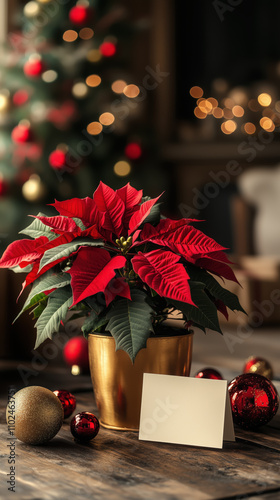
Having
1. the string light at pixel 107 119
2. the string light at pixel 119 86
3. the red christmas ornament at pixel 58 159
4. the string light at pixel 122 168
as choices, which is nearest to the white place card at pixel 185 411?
the red christmas ornament at pixel 58 159

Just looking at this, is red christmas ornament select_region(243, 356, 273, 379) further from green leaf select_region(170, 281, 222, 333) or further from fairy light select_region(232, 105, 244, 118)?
fairy light select_region(232, 105, 244, 118)

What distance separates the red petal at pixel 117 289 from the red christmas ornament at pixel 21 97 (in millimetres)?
2711

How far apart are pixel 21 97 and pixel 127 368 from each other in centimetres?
275

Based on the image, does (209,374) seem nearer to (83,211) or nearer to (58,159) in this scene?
(83,211)

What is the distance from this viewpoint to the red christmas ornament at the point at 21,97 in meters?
3.32

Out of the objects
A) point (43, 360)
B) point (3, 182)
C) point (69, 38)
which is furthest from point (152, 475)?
point (69, 38)

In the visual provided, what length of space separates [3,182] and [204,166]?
179cm

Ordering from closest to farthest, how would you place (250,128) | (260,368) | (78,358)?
(260,368) → (78,358) → (250,128)

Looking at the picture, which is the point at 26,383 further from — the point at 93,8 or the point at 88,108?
the point at 93,8

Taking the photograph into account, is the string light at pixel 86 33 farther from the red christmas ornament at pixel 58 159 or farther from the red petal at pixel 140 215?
the red petal at pixel 140 215

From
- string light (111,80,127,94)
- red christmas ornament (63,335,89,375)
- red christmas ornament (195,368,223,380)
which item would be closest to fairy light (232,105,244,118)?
string light (111,80,127,94)

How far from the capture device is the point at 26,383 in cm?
113

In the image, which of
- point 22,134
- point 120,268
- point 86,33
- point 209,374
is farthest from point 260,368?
point 86,33

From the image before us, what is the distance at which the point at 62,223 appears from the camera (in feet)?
2.69
